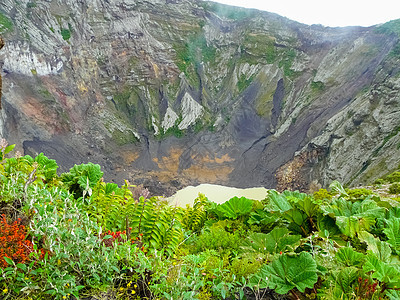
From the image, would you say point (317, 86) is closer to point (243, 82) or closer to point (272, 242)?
point (243, 82)

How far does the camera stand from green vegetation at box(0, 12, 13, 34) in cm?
2550

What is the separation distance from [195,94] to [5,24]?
2313cm

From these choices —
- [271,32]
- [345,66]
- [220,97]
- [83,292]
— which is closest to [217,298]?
[83,292]

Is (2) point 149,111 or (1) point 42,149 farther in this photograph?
(2) point 149,111

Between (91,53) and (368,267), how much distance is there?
3857 cm

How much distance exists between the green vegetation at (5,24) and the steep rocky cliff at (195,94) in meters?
0.12

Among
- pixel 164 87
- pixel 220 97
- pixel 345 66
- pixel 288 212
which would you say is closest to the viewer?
pixel 288 212

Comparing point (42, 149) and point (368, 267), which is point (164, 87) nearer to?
point (42, 149)

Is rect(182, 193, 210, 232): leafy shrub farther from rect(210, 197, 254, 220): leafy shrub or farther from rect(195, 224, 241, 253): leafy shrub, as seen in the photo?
rect(195, 224, 241, 253): leafy shrub

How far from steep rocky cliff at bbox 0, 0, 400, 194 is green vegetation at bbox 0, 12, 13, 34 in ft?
0.39

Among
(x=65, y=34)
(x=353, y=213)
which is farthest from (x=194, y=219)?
(x=65, y=34)

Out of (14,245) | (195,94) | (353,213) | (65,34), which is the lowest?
(353,213)

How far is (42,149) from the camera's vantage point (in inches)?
969

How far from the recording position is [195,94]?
39312 mm
